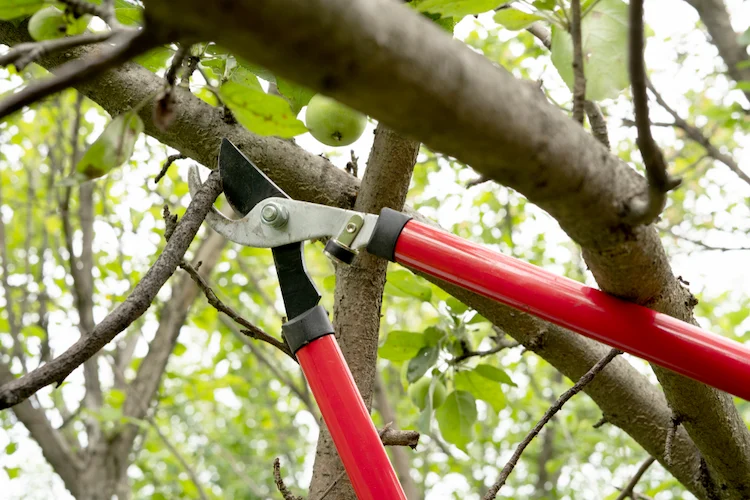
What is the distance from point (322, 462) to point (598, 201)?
0.58m

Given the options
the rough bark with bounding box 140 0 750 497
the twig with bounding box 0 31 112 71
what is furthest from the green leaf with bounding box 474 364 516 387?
the twig with bounding box 0 31 112 71

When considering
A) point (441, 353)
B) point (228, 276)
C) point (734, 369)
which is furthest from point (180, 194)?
point (734, 369)

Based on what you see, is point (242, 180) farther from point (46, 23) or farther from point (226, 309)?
point (46, 23)

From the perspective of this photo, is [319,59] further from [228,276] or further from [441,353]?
[228,276]

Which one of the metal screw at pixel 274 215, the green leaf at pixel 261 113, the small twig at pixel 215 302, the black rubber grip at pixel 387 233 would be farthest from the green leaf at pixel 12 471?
the green leaf at pixel 261 113

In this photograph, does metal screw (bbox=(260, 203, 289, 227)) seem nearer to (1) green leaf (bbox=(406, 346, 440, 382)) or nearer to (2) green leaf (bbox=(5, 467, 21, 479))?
(1) green leaf (bbox=(406, 346, 440, 382))

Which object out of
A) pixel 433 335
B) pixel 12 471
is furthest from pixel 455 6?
pixel 12 471

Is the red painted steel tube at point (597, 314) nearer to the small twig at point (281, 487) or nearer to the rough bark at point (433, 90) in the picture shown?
the rough bark at point (433, 90)

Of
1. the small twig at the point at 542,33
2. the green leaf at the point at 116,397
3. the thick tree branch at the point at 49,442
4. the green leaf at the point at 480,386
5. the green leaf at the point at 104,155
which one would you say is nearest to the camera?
the green leaf at the point at 104,155

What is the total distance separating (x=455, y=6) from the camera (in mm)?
627

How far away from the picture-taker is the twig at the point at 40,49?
385 mm

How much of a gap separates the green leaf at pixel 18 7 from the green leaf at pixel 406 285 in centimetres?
79

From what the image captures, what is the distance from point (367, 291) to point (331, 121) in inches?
9.6

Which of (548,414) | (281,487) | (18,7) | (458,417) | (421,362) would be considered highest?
(18,7)
